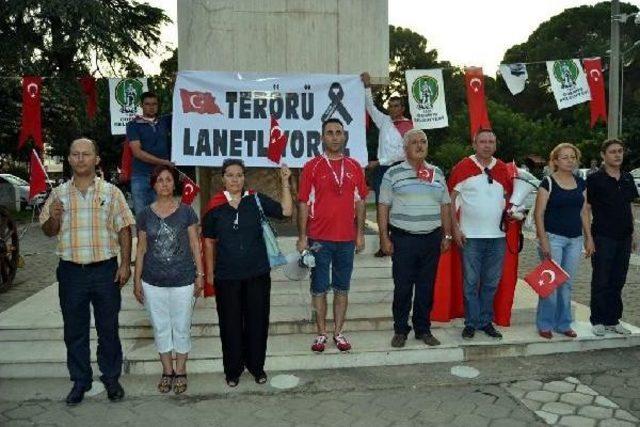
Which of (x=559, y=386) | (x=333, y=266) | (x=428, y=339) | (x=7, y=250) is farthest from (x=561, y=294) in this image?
(x=7, y=250)

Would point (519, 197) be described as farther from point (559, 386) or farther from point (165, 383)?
point (165, 383)

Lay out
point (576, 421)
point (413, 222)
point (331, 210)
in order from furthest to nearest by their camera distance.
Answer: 1. point (413, 222)
2. point (331, 210)
3. point (576, 421)

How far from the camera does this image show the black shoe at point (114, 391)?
13.0 feet

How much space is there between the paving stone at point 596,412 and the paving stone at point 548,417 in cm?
19

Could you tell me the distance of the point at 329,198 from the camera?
14.3ft

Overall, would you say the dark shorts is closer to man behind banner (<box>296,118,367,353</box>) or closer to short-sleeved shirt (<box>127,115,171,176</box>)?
man behind banner (<box>296,118,367,353</box>)

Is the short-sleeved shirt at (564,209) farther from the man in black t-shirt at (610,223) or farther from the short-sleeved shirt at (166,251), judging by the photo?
the short-sleeved shirt at (166,251)

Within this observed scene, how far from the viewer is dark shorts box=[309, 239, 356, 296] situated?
4.41 metres

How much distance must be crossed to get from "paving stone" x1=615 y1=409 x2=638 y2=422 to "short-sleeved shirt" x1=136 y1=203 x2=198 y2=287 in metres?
2.89

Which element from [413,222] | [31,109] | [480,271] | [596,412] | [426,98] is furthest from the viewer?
[426,98]

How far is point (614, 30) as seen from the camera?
13.8 metres

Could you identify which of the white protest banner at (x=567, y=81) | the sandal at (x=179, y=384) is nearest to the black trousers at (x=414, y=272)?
the sandal at (x=179, y=384)

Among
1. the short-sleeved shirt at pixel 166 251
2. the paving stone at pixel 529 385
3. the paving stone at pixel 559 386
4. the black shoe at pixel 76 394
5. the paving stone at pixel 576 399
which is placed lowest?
the paving stone at pixel 576 399

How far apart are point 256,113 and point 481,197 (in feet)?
7.77
